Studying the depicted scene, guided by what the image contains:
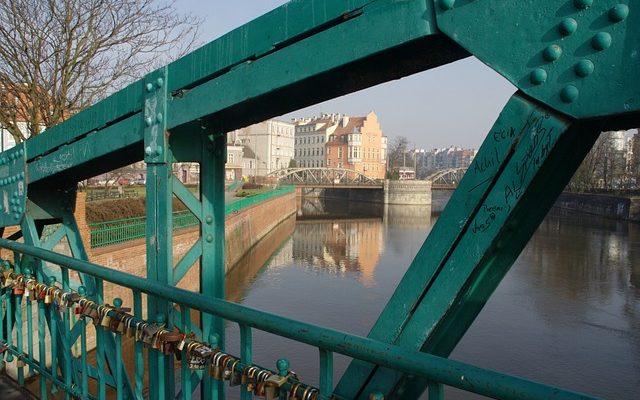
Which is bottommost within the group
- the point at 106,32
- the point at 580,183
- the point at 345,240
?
the point at 345,240

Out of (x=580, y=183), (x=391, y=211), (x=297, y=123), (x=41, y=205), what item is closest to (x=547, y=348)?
(x=41, y=205)

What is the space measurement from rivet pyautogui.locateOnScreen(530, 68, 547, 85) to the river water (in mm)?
9729

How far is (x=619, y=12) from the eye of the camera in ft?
4.76

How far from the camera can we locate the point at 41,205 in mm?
4676

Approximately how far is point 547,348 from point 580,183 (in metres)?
50.4

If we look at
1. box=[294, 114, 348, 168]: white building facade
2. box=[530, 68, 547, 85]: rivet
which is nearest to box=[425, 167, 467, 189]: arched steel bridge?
box=[294, 114, 348, 168]: white building facade

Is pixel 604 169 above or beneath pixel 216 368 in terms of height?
above

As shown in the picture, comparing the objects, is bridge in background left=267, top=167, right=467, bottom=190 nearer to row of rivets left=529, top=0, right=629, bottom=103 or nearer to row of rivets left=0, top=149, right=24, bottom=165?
row of rivets left=0, top=149, right=24, bottom=165

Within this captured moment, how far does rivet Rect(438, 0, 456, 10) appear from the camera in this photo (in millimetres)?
1819

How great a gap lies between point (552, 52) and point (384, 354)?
109cm

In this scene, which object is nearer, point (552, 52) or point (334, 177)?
point (552, 52)

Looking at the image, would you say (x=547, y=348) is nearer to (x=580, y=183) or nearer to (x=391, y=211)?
(x=391, y=211)

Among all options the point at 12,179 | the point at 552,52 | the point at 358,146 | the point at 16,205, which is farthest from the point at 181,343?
the point at 358,146

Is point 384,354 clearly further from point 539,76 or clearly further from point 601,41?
point 601,41
